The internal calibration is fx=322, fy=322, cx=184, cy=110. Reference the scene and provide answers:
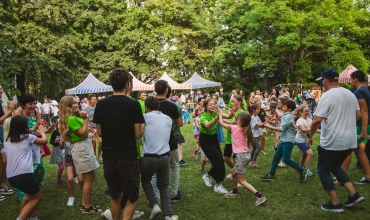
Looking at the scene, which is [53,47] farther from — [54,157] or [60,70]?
[54,157]

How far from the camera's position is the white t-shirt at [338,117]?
4.55 metres

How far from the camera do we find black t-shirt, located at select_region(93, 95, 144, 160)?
11.9 feet

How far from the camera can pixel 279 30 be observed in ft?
90.0

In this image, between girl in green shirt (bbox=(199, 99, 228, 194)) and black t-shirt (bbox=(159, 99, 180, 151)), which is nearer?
black t-shirt (bbox=(159, 99, 180, 151))

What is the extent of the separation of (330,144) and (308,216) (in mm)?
1078

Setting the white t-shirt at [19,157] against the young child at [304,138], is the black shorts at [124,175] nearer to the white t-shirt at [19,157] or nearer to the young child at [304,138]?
the white t-shirt at [19,157]

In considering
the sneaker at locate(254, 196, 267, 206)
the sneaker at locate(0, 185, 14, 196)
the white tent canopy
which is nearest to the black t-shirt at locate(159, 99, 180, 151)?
the sneaker at locate(254, 196, 267, 206)

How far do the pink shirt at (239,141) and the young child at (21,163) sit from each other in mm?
3029

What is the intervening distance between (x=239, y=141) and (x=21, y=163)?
3.25 metres

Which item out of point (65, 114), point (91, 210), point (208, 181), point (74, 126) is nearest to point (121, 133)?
point (74, 126)

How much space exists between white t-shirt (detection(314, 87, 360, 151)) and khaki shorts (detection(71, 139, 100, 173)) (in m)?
3.42

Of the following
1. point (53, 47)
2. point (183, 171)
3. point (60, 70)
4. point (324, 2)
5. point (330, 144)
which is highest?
point (324, 2)

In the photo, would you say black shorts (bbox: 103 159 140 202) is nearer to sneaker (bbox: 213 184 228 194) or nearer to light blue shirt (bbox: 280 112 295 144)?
sneaker (bbox: 213 184 228 194)

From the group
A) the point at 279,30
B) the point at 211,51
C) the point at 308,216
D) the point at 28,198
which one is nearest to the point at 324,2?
the point at 279,30
